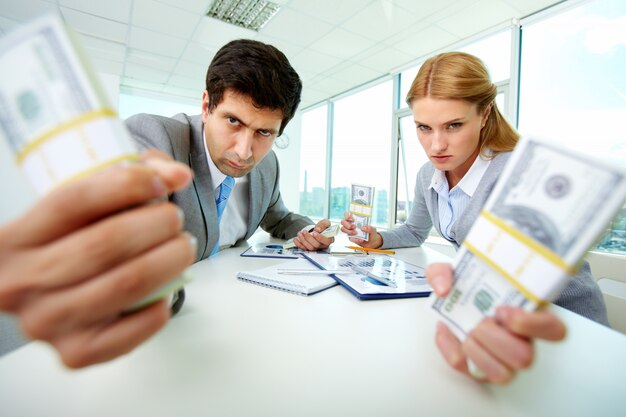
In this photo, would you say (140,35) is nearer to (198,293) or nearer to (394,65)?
(394,65)

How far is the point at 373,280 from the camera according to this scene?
28.9 inches

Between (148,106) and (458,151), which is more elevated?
(458,151)

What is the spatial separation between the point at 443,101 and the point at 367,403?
0.96 m

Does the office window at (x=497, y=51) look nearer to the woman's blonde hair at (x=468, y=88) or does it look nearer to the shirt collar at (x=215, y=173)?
the woman's blonde hair at (x=468, y=88)

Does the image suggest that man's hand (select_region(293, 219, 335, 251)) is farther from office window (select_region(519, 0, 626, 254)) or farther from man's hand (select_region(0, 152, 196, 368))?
office window (select_region(519, 0, 626, 254))

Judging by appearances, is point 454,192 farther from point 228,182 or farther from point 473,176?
point 228,182

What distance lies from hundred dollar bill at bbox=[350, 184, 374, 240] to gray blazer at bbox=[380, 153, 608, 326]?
0.18 metres

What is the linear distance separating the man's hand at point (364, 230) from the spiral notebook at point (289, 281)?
0.41 metres

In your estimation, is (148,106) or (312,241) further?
(148,106)

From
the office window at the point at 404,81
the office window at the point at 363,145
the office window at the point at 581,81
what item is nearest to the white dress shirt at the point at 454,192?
the office window at the point at 581,81

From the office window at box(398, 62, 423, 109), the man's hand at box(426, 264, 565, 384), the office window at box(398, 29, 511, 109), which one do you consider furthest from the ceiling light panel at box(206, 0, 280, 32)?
the man's hand at box(426, 264, 565, 384)

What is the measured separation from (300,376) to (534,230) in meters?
0.30

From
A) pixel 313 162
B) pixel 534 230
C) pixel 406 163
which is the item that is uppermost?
pixel 534 230

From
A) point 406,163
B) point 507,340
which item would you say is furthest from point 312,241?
point 406,163
